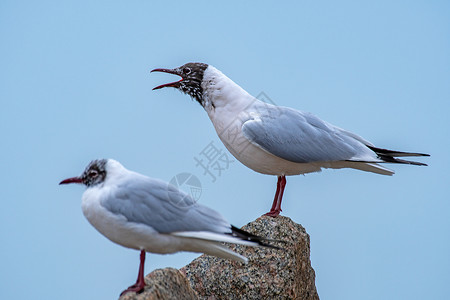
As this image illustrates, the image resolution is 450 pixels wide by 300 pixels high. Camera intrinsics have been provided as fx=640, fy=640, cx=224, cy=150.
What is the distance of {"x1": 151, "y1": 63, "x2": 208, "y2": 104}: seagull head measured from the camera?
22.9 ft

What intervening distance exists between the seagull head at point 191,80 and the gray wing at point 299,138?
688 mm

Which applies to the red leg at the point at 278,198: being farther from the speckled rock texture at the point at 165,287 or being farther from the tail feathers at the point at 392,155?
the speckled rock texture at the point at 165,287

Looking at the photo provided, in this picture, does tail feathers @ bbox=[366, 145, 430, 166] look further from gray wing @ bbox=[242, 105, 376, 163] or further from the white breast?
the white breast

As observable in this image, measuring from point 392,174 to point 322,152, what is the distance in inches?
34.2

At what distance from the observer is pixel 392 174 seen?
7.00m

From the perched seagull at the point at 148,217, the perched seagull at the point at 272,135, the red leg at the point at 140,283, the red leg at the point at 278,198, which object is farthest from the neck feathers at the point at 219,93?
the red leg at the point at 140,283

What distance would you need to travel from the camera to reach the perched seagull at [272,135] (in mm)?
6707

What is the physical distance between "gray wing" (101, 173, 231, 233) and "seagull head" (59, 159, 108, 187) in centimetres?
22

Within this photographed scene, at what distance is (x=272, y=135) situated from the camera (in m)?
6.68

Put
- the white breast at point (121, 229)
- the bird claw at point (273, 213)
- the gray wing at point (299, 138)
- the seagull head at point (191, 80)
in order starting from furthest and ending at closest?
the bird claw at point (273, 213)
the seagull head at point (191, 80)
the gray wing at point (299, 138)
the white breast at point (121, 229)

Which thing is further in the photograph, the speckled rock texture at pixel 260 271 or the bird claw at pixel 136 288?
the speckled rock texture at pixel 260 271

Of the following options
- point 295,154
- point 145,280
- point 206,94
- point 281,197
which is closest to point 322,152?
point 295,154

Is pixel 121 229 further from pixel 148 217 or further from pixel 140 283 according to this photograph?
pixel 140 283

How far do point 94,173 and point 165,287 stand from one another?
3.99ft
